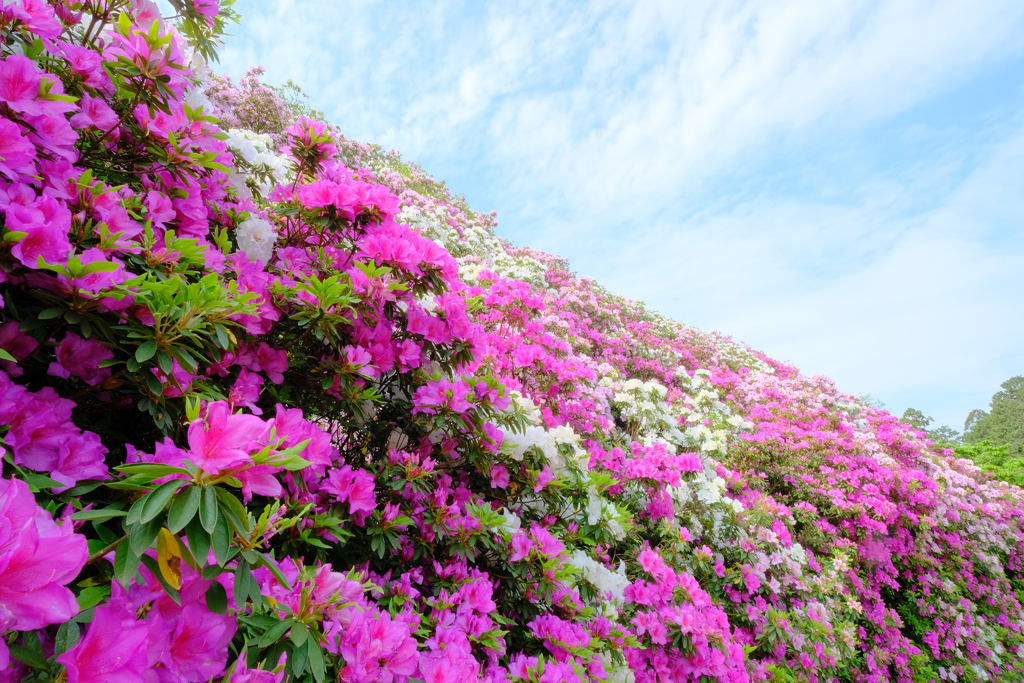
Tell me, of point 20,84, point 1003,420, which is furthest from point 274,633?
point 1003,420

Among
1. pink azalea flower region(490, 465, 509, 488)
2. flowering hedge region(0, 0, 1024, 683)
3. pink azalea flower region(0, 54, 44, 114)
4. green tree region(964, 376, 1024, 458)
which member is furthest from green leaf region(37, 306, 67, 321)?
green tree region(964, 376, 1024, 458)

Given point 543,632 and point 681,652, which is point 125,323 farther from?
point 681,652

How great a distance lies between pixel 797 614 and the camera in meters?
3.84

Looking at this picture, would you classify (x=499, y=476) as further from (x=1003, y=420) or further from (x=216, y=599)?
(x=1003, y=420)

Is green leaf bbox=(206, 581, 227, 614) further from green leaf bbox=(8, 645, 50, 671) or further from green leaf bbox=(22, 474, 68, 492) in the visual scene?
green leaf bbox=(22, 474, 68, 492)

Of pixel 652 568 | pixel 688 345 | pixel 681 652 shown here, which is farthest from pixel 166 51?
pixel 688 345

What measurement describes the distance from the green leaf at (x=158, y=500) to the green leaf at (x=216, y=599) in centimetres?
20

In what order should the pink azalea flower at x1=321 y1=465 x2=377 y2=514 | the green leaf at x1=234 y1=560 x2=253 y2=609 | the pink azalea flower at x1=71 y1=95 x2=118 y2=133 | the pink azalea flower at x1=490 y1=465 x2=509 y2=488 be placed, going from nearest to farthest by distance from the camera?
the green leaf at x1=234 y1=560 x2=253 y2=609 → the pink azalea flower at x1=71 y1=95 x2=118 y2=133 → the pink azalea flower at x1=321 y1=465 x2=377 y2=514 → the pink azalea flower at x1=490 y1=465 x2=509 y2=488

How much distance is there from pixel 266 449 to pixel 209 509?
109mm

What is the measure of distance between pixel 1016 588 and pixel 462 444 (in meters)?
10.5

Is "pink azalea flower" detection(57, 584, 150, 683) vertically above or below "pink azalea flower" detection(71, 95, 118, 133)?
below

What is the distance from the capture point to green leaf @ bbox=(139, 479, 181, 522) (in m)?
0.64

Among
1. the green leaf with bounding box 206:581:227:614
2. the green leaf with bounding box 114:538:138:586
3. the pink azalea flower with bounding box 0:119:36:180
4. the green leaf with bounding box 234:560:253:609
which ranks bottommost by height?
the green leaf with bounding box 206:581:227:614

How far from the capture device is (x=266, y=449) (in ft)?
2.44
